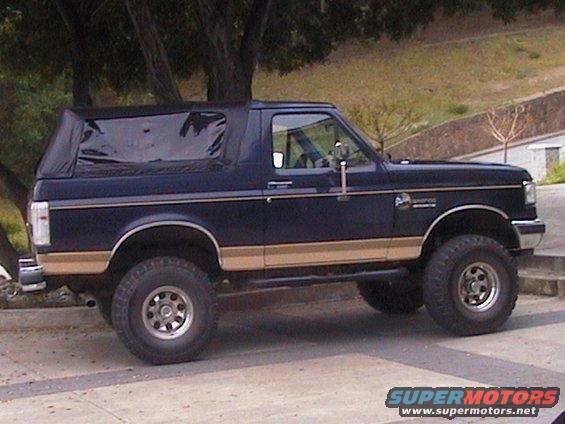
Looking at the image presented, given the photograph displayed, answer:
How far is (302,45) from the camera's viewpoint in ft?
54.0

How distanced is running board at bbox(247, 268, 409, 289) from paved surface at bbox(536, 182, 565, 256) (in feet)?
10.4

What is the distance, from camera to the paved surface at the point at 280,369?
7738 millimetres

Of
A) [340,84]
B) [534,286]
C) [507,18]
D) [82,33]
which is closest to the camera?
[534,286]

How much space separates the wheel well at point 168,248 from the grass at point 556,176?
15355 millimetres

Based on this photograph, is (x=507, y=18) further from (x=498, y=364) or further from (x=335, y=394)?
(x=335, y=394)

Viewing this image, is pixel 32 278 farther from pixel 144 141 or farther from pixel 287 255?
pixel 287 255

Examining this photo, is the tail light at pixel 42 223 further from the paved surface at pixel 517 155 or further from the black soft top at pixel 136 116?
the paved surface at pixel 517 155

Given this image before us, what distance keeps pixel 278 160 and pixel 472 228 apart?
1992 mm

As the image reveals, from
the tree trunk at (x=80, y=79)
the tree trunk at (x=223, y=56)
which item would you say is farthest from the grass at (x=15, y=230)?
the tree trunk at (x=223, y=56)

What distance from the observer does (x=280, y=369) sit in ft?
29.3

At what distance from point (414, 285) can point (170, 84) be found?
3711 mm

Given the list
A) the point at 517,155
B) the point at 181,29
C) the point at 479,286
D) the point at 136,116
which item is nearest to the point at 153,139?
the point at 136,116

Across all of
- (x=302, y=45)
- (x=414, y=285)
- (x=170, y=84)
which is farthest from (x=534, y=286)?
(x=302, y=45)

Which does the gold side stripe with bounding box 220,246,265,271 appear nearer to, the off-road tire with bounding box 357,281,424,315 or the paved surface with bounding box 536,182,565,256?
the off-road tire with bounding box 357,281,424,315
